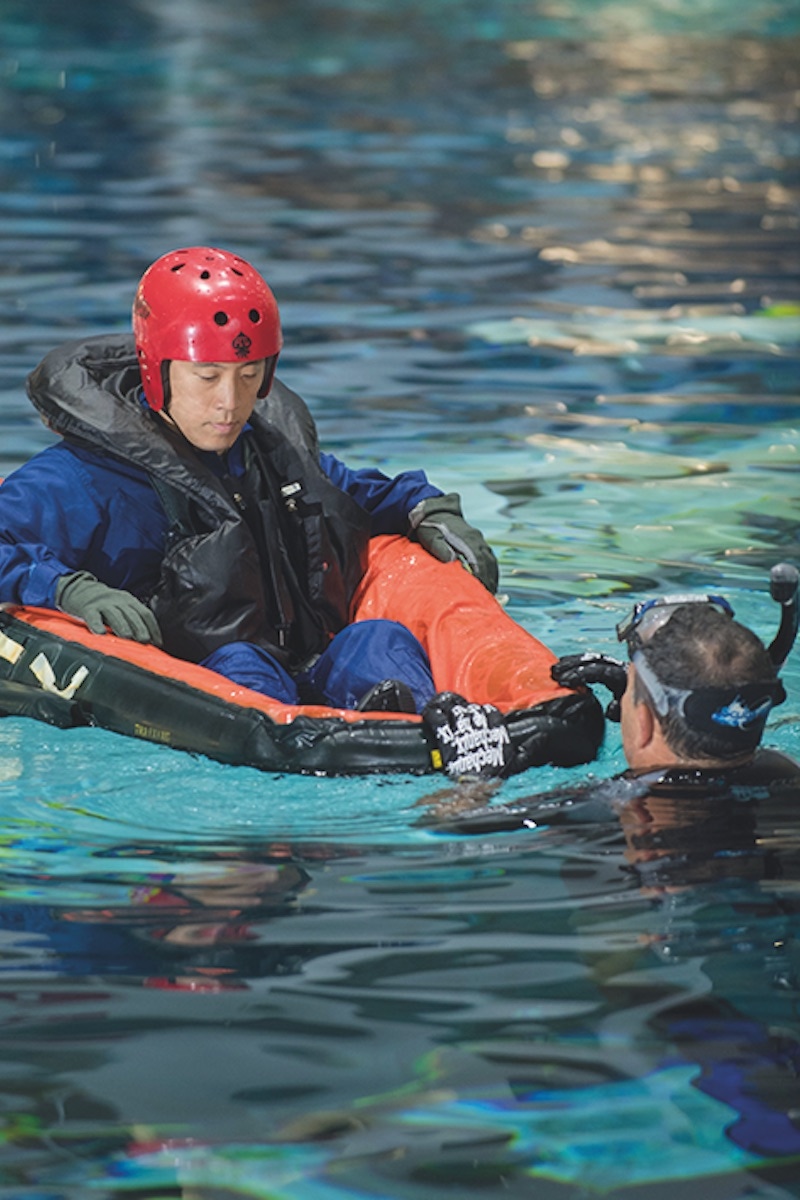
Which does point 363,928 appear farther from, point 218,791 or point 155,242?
point 155,242

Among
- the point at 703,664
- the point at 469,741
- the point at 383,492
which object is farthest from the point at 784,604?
the point at 383,492

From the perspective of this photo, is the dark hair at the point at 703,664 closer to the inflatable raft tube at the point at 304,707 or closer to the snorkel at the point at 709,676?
the snorkel at the point at 709,676

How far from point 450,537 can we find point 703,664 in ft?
5.04

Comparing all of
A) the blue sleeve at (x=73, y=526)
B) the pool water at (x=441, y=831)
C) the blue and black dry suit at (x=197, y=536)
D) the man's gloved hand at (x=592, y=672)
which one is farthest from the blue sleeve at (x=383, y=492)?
the man's gloved hand at (x=592, y=672)

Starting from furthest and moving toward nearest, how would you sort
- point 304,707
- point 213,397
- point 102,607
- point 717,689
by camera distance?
point 213,397 < point 102,607 < point 304,707 < point 717,689

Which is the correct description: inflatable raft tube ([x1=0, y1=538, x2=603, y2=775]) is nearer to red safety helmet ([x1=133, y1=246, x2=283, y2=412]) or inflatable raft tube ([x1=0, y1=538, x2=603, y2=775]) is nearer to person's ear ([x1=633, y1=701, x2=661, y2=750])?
person's ear ([x1=633, y1=701, x2=661, y2=750])

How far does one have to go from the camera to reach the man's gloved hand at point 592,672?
4.30 m

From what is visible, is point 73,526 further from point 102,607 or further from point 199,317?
point 199,317

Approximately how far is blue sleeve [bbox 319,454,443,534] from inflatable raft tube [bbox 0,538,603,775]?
11.2 inches

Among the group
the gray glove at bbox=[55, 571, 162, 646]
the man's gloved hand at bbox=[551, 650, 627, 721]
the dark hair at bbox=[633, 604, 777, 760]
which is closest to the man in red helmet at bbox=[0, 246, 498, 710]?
the gray glove at bbox=[55, 571, 162, 646]

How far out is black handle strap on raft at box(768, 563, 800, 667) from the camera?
387 centimetres

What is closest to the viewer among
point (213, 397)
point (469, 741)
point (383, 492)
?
point (469, 741)

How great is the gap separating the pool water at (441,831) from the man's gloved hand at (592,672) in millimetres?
209

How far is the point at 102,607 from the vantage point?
15.3ft
